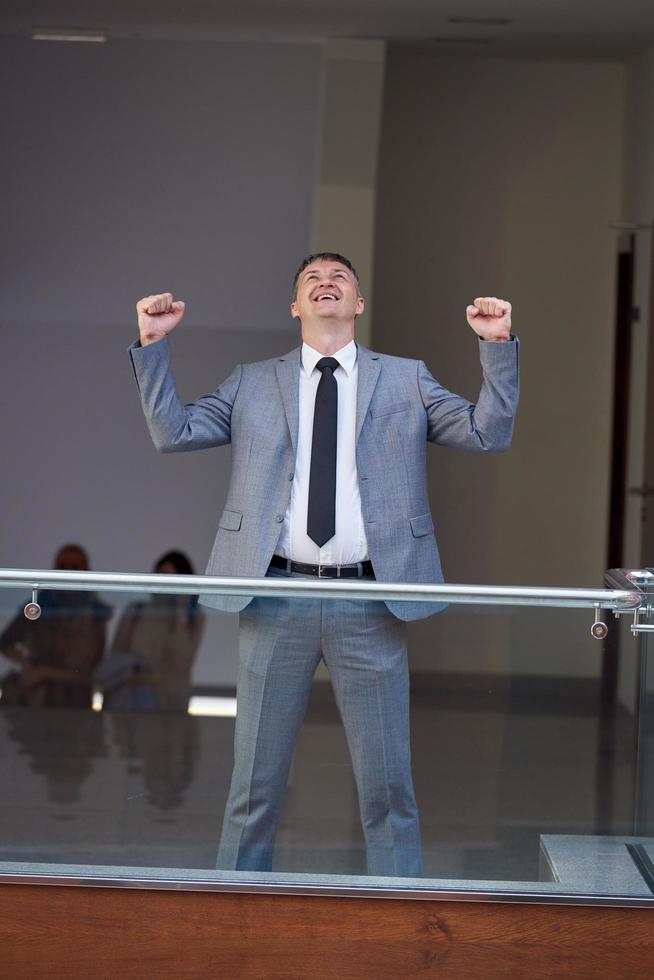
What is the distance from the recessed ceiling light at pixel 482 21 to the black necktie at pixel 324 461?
3.51m

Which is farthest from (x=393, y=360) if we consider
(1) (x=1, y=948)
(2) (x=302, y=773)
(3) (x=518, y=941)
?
(1) (x=1, y=948)

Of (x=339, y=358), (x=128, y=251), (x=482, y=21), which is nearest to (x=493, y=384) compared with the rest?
(x=339, y=358)

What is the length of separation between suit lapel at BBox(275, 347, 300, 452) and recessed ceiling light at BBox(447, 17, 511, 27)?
3475 mm

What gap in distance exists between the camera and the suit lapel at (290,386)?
331cm

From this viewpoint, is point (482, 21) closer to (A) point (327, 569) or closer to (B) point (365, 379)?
(B) point (365, 379)

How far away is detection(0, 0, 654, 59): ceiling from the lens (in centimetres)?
609

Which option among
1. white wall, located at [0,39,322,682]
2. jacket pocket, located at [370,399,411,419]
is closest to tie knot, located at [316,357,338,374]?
jacket pocket, located at [370,399,411,419]

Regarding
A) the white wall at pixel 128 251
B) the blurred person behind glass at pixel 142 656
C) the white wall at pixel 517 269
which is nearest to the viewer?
the blurred person behind glass at pixel 142 656

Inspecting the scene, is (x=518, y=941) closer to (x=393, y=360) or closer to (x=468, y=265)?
(x=393, y=360)

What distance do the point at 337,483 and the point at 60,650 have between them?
9.94 feet

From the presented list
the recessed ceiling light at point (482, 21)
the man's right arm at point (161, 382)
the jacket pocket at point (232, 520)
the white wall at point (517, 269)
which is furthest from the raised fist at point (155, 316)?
the white wall at point (517, 269)

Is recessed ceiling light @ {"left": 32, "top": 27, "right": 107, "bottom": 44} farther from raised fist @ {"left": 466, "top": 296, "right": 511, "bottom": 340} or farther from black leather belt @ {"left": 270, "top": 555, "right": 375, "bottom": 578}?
black leather belt @ {"left": 270, "top": 555, "right": 375, "bottom": 578}

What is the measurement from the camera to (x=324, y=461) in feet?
10.7

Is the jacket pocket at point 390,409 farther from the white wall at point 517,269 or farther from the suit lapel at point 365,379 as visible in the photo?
the white wall at point 517,269
